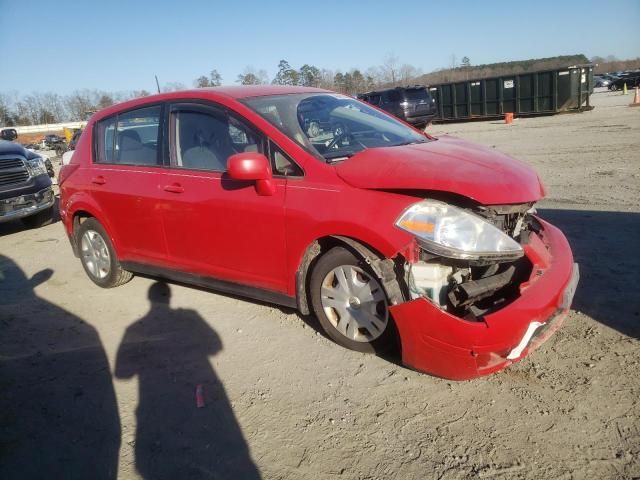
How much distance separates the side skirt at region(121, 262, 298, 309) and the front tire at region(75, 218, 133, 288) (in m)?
0.23

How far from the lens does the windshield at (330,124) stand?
3.45 m

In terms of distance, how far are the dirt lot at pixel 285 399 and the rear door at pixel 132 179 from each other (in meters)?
0.61

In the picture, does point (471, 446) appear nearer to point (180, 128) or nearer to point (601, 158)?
point (180, 128)

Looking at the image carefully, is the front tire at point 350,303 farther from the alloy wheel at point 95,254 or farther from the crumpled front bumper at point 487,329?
the alloy wheel at point 95,254

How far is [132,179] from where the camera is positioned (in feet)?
14.1

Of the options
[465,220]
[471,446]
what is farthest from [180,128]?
[471,446]

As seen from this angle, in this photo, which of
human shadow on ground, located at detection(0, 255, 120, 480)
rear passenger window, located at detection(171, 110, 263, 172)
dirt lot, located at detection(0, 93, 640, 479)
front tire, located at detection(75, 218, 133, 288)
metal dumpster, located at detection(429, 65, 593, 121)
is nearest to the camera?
dirt lot, located at detection(0, 93, 640, 479)

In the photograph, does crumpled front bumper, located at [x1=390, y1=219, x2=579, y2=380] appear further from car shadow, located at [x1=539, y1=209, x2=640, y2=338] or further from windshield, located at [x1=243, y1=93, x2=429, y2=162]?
windshield, located at [x1=243, y1=93, x2=429, y2=162]

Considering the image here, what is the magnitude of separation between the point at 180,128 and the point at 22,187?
5403 mm

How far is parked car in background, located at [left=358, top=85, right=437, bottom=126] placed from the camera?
760 inches

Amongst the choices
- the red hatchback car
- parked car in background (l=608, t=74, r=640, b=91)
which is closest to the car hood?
the red hatchback car

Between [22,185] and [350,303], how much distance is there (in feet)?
23.2

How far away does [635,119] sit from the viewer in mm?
15992

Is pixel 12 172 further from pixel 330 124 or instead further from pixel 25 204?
pixel 330 124
